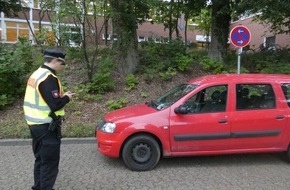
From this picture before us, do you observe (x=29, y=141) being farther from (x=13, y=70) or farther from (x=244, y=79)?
(x=244, y=79)

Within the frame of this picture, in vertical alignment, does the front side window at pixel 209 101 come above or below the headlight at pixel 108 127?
above

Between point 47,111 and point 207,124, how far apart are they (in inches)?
109

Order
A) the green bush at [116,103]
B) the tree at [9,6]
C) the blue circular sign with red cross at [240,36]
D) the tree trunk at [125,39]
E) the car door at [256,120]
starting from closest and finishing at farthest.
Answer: the car door at [256,120]
the blue circular sign with red cross at [240,36]
the green bush at [116,103]
the tree trunk at [125,39]
the tree at [9,6]

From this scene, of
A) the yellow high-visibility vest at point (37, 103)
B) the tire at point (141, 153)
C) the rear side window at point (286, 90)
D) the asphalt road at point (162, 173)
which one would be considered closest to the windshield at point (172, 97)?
the tire at point (141, 153)

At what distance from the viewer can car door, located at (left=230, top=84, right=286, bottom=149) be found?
589 cm

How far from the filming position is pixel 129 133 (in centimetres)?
573

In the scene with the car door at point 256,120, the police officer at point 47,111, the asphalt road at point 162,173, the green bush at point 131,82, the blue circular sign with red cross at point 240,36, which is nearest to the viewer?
the police officer at point 47,111

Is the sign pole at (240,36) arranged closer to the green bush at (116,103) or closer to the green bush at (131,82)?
the green bush at (116,103)

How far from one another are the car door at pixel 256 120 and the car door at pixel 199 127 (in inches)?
8.0

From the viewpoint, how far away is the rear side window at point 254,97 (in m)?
6.03

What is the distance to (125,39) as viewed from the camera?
11.8 m

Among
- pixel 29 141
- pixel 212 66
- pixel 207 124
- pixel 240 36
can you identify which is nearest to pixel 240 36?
pixel 240 36

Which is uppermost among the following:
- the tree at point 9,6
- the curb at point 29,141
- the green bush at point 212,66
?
the tree at point 9,6

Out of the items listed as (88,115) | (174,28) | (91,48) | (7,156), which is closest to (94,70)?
(91,48)
